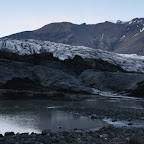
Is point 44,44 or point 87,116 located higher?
point 44,44

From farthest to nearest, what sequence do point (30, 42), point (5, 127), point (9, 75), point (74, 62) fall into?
point (30, 42), point (74, 62), point (9, 75), point (5, 127)

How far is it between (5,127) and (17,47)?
5345 cm

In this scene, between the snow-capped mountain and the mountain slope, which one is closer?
the mountain slope

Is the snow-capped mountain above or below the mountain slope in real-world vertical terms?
above

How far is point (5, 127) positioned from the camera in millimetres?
10484

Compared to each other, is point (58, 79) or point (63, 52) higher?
point (63, 52)

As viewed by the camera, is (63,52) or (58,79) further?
(63,52)

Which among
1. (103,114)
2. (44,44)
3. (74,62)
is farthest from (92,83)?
(44,44)

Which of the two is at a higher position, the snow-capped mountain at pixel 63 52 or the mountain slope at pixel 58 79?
the snow-capped mountain at pixel 63 52

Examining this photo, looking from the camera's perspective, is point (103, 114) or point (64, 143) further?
point (103, 114)

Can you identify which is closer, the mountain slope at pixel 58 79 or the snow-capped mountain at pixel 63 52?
the mountain slope at pixel 58 79

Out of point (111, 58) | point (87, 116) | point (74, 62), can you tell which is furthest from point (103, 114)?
point (111, 58)

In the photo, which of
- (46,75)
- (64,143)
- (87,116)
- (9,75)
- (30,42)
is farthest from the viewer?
(30,42)

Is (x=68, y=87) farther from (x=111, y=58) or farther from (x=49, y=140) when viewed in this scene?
(x=111, y=58)
